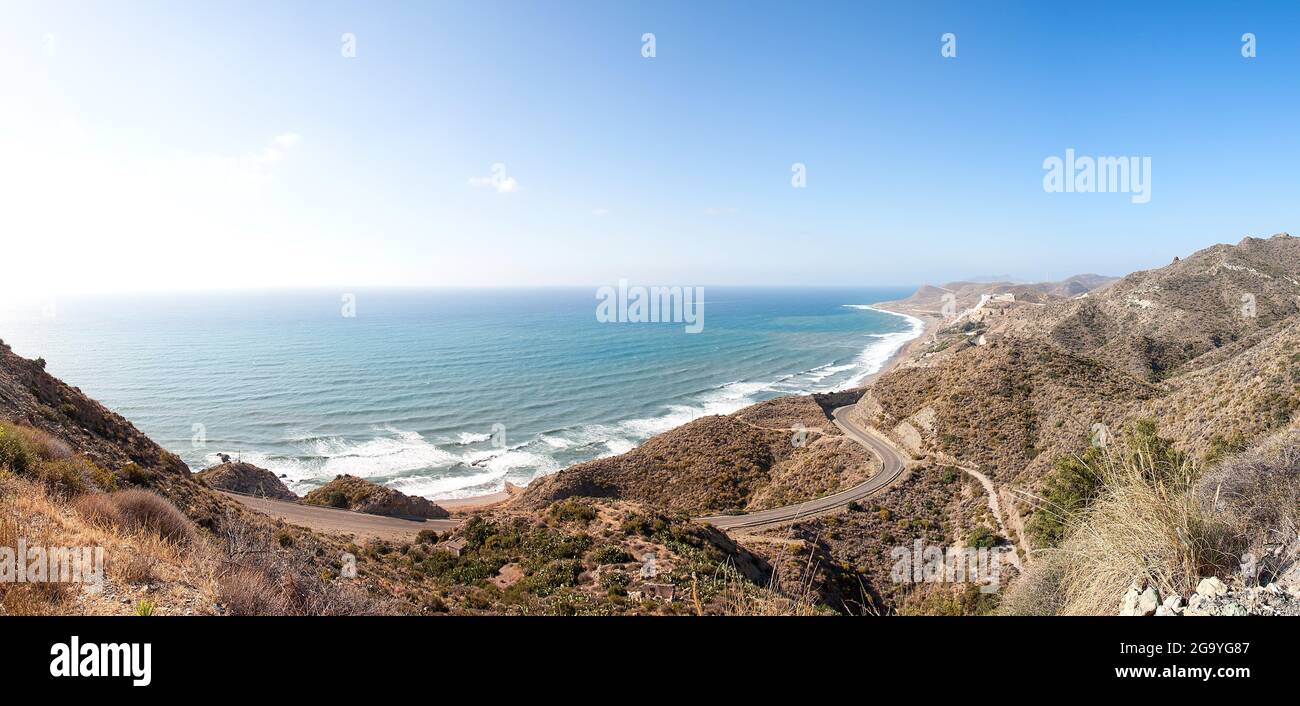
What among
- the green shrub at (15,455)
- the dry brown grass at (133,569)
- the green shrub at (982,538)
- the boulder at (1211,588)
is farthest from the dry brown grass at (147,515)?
the green shrub at (982,538)

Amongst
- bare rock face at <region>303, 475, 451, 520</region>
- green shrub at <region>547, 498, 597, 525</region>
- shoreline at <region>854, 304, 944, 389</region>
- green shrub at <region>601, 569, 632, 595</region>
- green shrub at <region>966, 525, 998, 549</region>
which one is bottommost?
bare rock face at <region>303, 475, 451, 520</region>

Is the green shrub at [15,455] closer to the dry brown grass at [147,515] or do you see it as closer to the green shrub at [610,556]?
the dry brown grass at [147,515]

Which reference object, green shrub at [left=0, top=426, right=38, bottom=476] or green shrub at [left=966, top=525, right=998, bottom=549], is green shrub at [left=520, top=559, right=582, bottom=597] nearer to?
green shrub at [left=0, top=426, right=38, bottom=476]

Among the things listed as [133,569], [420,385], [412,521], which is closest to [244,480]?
[412,521]

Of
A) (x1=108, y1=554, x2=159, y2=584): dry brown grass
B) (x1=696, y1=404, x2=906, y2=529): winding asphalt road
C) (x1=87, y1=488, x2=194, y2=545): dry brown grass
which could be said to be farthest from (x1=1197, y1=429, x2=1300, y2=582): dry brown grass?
(x1=696, y1=404, x2=906, y2=529): winding asphalt road
